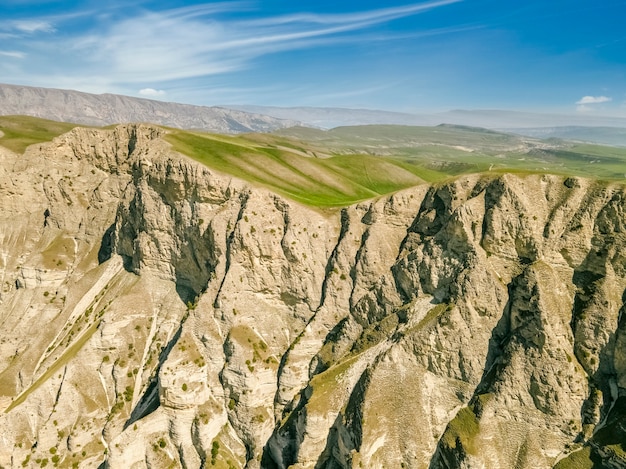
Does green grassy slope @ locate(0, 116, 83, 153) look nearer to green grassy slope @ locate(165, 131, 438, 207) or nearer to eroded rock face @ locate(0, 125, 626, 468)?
eroded rock face @ locate(0, 125, 626, 468)

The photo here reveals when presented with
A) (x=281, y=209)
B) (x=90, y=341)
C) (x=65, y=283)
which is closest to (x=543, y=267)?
(x=281, y=209)

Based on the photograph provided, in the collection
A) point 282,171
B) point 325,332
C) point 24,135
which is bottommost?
point 325,332

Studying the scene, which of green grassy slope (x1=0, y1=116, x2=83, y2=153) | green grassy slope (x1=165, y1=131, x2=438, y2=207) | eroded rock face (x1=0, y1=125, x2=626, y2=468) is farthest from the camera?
green grassy slope (x1=0, y1=116, x2=83, y2=153)

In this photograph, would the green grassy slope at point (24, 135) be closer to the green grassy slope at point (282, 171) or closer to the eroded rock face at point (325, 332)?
the eroded rock face at point (325, 332)

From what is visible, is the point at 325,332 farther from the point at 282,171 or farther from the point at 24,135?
the point at 24,135

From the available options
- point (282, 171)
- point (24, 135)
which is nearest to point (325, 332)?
point (282, 171)

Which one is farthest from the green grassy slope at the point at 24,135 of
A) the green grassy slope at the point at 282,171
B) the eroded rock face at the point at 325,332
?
the green grassy slope at the point at 282,171

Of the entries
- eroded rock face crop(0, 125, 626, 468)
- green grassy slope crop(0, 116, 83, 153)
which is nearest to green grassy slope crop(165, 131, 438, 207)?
eroded rock face crop(0, 125, 626, 468)

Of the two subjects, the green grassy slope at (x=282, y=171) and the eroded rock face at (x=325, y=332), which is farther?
the green grassy slope at (x=282, y=171)

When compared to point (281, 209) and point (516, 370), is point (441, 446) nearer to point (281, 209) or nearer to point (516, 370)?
point (516, 370)
